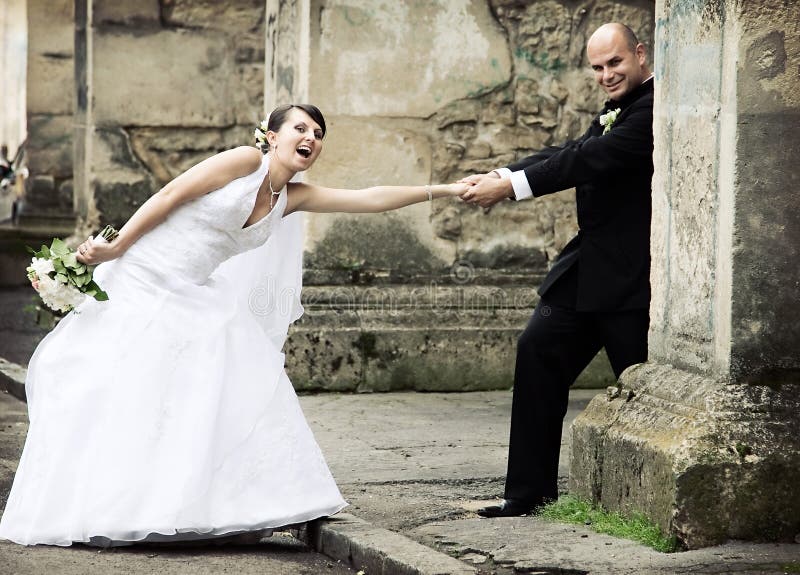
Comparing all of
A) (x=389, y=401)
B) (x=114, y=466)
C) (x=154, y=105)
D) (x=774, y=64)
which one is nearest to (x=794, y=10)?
(x=774, y=64)

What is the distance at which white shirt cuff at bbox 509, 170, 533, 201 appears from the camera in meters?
5.62

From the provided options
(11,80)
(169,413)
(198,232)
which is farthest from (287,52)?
(11,80)

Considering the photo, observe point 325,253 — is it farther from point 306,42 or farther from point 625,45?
point 625,45

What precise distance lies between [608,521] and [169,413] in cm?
154

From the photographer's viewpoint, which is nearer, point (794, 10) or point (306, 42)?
point (794, 10)

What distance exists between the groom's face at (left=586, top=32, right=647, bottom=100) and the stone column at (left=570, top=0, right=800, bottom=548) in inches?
17.7

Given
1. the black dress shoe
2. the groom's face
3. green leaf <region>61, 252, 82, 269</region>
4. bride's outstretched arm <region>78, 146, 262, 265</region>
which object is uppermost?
the groom's face

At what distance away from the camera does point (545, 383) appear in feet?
17.6

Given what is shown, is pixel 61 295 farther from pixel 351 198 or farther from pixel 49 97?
pixel 49 97

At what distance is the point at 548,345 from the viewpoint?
17.5ft

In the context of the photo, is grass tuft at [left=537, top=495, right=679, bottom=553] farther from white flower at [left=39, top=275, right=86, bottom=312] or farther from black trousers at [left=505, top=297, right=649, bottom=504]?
white flower at [left=39, top=275, right=86, bottom=312]

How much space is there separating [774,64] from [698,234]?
605 mm

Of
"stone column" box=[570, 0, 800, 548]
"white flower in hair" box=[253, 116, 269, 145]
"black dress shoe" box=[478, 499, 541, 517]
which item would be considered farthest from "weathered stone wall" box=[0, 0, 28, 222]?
"stone column" box=[570, 0, 800, 548]

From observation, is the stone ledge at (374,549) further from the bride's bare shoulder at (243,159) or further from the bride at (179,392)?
the bride's bare shoulder at (243,159)
